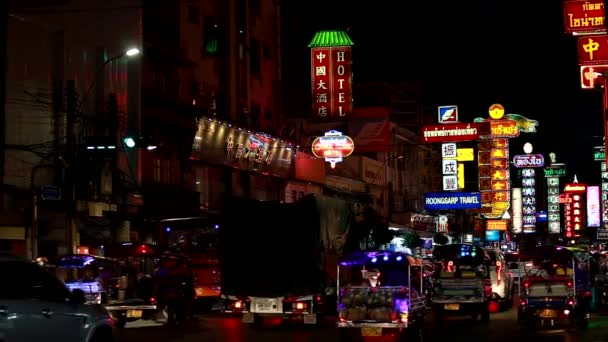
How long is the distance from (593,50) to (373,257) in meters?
15.2

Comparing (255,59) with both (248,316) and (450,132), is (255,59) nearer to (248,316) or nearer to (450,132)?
(450,132)

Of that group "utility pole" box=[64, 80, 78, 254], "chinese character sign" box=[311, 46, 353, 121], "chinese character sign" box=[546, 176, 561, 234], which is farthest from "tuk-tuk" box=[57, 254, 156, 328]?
"chinese character sign" box=[546, 176, 561, 234]

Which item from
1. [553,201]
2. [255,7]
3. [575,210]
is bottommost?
[575,210]

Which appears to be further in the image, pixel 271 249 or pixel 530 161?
pixel 530 161

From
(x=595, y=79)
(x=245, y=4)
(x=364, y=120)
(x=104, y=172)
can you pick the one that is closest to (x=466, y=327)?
(x=595, y=79)

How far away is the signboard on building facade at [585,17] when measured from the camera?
33.2 meters

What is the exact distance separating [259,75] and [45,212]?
20.4 m

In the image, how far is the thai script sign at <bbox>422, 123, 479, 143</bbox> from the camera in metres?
55.6

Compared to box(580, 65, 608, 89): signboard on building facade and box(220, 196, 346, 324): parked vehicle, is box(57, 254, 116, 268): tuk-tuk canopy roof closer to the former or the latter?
box(220, 196, 346, 324): parked vehicle

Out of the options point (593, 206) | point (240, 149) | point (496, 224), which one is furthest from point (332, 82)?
point (593, 206)

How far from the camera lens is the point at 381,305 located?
20.2m

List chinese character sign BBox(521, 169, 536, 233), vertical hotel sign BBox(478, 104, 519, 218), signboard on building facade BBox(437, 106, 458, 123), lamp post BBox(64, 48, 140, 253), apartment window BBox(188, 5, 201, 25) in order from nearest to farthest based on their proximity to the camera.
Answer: lamp post BBox(64, 48, 140, 253) → apartment window BBox(188, 5, 201, 25) → signboard on building facade BBox(437, 106, 458, 123) → vertical hotel sign BBox(478, 104, 519, 218) → chinese character sign BBox(521, 169, 536, 233)

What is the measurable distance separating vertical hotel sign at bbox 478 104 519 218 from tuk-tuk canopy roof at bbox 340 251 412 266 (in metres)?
42.9

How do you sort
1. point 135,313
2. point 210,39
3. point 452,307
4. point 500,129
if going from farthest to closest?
point 500,129
point 210,39
point 452,307
point 135,313
